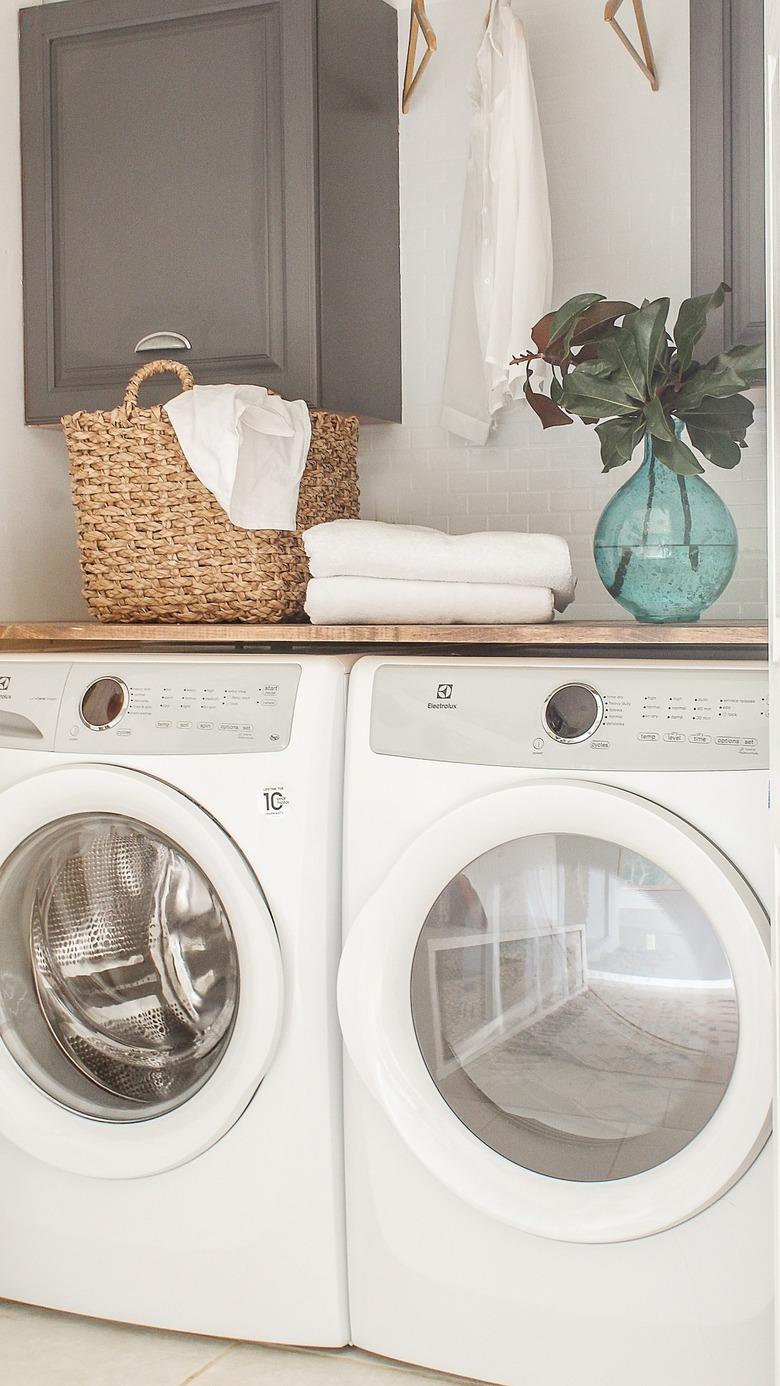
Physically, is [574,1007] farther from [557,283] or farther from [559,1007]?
[557,283]

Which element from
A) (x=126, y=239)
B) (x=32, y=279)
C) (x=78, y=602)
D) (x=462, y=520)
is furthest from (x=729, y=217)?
(x=78, y=602)

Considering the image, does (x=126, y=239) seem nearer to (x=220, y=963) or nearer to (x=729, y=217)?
(x=729, y=217)

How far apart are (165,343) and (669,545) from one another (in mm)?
949

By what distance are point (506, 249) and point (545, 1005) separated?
4.09 feet

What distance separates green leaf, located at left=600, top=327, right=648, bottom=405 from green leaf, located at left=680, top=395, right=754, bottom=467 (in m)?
0.09

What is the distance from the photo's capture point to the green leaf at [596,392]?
1.55 m

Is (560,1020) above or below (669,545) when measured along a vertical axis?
below

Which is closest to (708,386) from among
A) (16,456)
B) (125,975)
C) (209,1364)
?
(125,975)

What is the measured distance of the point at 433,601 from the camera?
1660 mm

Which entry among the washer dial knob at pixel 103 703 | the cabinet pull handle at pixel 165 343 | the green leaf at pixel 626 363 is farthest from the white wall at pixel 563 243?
the washer dial knob at pixel 103 703

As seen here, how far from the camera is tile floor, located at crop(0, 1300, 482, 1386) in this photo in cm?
157

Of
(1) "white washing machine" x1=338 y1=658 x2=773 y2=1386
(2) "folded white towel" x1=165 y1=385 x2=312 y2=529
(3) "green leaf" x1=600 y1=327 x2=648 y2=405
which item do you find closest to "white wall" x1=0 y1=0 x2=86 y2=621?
(2) "folded white towel" x1=165 y1=385 x2=312 y2=529

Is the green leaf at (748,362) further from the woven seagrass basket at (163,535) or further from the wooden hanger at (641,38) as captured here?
the wooden hanger at (641,38)

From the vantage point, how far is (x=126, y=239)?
2.11 m
